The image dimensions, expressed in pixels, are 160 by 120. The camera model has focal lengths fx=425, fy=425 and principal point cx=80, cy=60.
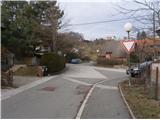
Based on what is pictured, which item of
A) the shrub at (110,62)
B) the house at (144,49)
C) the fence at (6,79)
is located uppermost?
→ the house at (144,49)

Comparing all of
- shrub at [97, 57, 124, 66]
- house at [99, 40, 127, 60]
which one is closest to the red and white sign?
shrub at [97, 57, 124, 66]

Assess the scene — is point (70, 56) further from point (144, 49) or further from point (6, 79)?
point (6, 79)

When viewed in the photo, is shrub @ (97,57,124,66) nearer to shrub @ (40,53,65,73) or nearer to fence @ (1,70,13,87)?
shrub @ (40,53,65,73)

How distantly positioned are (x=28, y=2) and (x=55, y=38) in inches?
254

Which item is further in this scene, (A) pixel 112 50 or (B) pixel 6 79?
(A) pixel 112 50

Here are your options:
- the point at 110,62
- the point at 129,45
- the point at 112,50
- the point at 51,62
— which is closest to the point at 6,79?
the point at 129,45

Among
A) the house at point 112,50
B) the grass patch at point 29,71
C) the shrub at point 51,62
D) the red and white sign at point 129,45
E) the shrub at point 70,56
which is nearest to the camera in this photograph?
the red and white sign at point 129,45

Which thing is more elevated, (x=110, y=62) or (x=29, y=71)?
(x=29, y=71)

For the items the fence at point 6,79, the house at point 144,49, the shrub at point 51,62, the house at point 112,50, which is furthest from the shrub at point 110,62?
the fence at point 6,79

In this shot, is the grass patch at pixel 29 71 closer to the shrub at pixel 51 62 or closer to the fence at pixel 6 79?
the shrub at pixel 51 62

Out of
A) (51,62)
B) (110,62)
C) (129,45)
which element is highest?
(129,45)

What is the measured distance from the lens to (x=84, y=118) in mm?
13148

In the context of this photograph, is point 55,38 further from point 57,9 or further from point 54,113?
point 54,113

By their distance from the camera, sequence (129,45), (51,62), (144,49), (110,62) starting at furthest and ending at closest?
1. (110,62)
2. (51,62)
3. (144,49)
4. (129,45)
